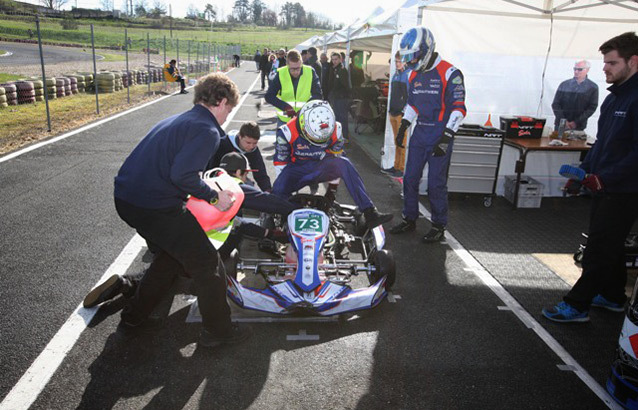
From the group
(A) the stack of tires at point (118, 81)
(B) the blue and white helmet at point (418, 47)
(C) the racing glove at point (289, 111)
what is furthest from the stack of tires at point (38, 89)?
(B) the blue and white helmet at point (418, 47)

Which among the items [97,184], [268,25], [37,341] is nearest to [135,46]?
A: [97,184]

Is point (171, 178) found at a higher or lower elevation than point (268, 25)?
lower

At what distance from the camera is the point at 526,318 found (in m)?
4.23

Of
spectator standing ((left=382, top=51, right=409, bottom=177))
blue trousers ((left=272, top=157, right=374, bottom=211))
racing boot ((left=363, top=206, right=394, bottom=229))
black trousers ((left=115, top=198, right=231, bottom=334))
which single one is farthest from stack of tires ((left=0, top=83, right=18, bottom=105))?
racing boot ((left=363, top=206, right=394, bottom=229))

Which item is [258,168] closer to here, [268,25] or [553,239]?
[553,239]

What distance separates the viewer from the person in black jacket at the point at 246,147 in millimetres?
5207

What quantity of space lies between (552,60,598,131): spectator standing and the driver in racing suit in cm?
494

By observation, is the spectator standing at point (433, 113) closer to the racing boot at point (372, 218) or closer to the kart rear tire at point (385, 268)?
the racing boot at point (372, 218)

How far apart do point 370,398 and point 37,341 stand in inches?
96.7

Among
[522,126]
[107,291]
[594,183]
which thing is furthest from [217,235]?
[522,126]

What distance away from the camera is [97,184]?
7414 mm

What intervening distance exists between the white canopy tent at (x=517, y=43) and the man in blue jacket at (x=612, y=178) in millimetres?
4132

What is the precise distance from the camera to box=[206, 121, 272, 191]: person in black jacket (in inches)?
205

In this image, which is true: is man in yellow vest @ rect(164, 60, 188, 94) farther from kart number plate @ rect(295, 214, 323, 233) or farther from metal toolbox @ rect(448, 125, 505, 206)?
kart number plate @ rect(295, 214, 323, 233)
